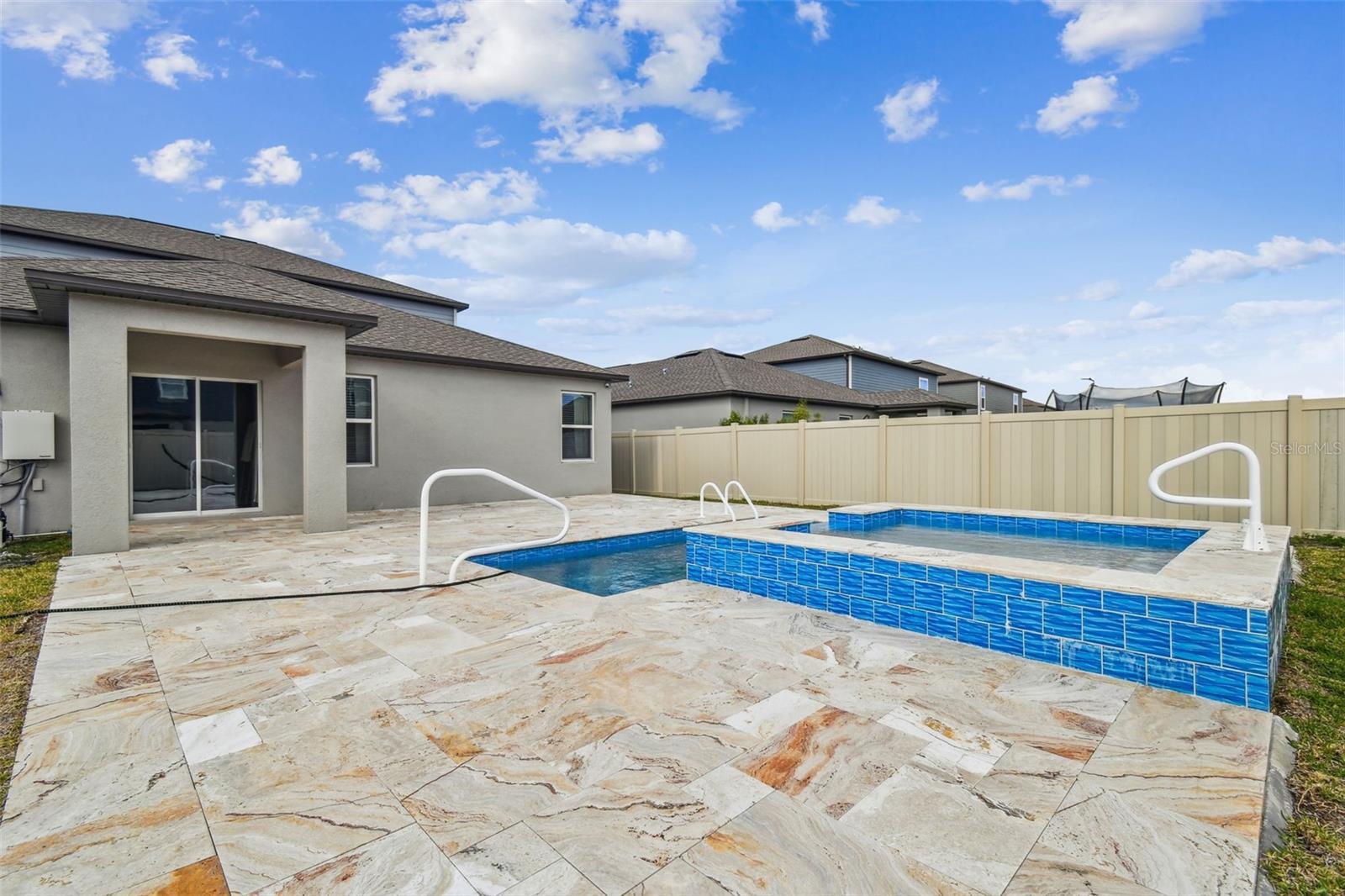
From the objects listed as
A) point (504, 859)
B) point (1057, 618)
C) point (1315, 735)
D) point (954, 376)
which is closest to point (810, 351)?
point (954, 376)

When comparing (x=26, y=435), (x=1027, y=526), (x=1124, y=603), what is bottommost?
(x=1027, y=526)

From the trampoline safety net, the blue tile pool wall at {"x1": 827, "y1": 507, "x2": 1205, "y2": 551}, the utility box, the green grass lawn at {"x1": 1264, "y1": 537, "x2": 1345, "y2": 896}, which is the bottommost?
the green grass lawn at {"x1": 1264, "y1": 537, "x2": 1345, "y2": 896}

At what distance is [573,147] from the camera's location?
13.7m

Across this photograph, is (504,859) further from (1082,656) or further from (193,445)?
(193,445)

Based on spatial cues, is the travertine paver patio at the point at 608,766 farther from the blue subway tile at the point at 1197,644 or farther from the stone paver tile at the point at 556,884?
the blue subway tile at the point at 1197,644

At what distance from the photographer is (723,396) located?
18.3 metres

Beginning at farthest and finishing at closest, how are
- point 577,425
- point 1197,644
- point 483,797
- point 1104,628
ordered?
point 577,425, point 1104,628, point 1197,644, point 483,797

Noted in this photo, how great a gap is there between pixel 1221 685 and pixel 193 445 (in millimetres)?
11903

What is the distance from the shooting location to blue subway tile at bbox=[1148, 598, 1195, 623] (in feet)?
9.50

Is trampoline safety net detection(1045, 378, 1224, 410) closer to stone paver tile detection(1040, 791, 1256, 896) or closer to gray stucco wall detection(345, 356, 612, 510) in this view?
stone paver tile detection(1040, 791, 1256, 896)

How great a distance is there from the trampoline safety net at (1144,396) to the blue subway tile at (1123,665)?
759cm

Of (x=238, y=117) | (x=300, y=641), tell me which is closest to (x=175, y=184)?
(x=238, y=117)

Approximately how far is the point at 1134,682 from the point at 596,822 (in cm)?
279

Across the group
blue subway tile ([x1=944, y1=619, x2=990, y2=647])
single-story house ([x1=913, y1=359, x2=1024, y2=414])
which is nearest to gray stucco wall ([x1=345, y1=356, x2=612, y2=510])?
blue subway tile ([x1=944, y1=619, x2=990, y2=647])
